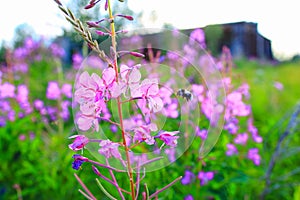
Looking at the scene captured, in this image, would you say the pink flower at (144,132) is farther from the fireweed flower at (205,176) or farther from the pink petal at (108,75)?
the fireweed flower at (205,176)

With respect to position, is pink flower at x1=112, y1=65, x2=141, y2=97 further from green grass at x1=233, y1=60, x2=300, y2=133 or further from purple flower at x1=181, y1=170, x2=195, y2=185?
green grass at x1=233, y1=60, x2=300, y2=133

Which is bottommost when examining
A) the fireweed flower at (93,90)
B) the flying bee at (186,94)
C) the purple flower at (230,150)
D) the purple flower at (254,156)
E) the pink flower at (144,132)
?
the purple flower at (254,156)

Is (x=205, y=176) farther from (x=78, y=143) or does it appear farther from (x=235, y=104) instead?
(x=78, y=143)

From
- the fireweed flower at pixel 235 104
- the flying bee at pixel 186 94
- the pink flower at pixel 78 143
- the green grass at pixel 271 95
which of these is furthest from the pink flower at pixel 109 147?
the green grass at pixel 271 95

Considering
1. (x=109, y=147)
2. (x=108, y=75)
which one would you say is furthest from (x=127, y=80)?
(x=109, y=147)

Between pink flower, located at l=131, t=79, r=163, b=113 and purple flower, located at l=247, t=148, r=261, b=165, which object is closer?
pink flower, located at l=131, t=79, r=163, b=113

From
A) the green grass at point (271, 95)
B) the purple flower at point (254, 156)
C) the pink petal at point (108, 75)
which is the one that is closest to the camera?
the pink petal at point (108, 75)

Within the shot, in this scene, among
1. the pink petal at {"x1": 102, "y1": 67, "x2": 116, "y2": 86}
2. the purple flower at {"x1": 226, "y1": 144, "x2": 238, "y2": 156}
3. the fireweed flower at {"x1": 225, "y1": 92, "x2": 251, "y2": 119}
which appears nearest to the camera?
the pink petal at {"x1": 102, "y1": 67, "x2": 116, "y2": 86}

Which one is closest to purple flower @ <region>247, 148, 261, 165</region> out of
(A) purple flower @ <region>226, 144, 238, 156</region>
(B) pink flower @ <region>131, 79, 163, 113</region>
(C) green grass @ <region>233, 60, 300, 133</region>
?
(A) purple flower @ <region>226, 144, 238, 156</region>

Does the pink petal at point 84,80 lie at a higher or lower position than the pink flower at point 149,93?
higher

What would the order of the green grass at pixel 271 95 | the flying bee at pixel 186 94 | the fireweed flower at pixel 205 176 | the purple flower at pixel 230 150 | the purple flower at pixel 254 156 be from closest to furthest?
the flying bee at pixel 186 94
the fireweed flower at pixel 205 176
the purple flower at pixel 230 150
the purple flower at pixel 254 156
the green grass at pixel 271 95

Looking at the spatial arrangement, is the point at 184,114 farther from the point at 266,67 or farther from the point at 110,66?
the point at 266,67

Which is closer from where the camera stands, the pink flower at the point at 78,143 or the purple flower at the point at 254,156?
the pink flower at the point at 78,143

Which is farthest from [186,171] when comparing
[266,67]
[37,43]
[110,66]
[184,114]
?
[266,67]
